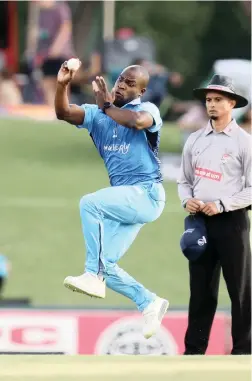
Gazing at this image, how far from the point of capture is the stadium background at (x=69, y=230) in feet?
35.2

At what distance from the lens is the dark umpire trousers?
9.07 m

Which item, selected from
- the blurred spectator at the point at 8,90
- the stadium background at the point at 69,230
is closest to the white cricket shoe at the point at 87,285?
the stadium background at the point at 69,230

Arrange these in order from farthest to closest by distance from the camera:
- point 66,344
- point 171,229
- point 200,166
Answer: point 171,229
point 66,344
point 200,166

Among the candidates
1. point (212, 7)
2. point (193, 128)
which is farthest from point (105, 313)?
point (212, 7)

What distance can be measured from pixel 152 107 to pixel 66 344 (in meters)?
2.93

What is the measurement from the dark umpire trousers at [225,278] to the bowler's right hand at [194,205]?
0.80 ft

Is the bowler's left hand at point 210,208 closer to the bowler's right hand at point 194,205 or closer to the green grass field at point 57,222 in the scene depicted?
the bowler's right hand at point 194,205

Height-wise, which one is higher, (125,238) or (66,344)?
(125,238)

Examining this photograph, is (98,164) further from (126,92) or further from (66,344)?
(126,92)

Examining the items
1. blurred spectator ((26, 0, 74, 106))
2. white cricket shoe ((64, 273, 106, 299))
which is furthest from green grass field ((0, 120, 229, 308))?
white cricket shoe ((64, 273, 106, 299))

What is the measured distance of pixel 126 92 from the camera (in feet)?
27.5

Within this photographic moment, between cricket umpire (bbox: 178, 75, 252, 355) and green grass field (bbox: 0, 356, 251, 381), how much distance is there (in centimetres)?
95

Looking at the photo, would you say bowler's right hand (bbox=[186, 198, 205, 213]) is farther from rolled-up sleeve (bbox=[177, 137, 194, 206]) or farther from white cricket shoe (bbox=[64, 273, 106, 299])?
white cricket shoe (bbox=[64, 273, 106, 299])

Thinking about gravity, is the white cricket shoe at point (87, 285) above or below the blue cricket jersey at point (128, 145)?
below
